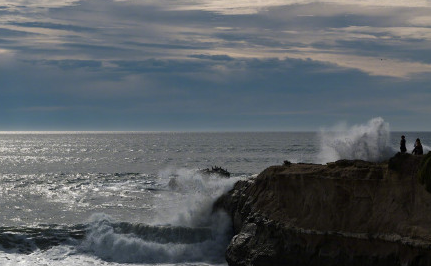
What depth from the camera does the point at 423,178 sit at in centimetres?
2030

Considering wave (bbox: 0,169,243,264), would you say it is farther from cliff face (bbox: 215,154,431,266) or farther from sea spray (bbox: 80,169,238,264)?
cliff face (bbox: 215,154,431,266)

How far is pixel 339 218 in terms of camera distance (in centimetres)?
2181

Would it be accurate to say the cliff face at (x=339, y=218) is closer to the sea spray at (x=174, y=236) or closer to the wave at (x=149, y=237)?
the sea spray at (x=174, y=236)

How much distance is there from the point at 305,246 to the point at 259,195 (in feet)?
13.1

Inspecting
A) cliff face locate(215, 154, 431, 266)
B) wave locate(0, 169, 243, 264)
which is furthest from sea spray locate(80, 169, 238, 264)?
cliff face locate(215, 154, 431, 266)

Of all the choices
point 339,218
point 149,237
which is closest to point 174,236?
point 149,237

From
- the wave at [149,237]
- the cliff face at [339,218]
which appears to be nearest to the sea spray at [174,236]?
the wave at [149,237]

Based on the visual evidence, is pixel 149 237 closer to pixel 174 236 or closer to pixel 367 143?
pixel 174 236

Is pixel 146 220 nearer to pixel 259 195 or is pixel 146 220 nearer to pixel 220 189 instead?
pixel 220 189

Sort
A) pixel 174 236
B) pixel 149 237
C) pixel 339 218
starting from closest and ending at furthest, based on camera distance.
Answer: pixel 339 218, pixel 174 236, pixel 149 237

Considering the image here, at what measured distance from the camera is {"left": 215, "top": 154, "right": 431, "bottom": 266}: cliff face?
789 inches

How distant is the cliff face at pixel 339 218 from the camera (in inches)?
789

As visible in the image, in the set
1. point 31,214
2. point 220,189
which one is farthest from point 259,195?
point 31,214

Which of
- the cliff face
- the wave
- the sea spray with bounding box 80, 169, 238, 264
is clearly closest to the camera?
the cliff face
